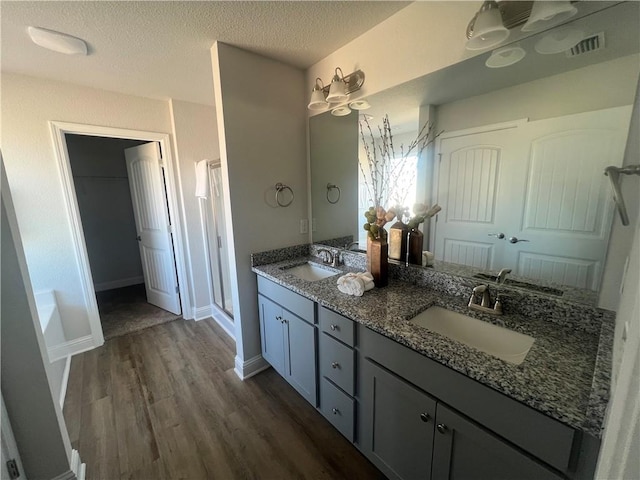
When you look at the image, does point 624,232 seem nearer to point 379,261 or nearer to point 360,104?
point 379,261

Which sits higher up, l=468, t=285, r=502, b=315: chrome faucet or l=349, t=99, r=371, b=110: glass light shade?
l=349, t=99, r=371, b=110: glass light shade

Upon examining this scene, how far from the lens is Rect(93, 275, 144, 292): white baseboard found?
4090 millimetres

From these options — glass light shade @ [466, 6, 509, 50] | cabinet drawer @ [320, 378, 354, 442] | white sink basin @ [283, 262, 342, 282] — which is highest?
glass light shade @ [466, 6, 509, 50]

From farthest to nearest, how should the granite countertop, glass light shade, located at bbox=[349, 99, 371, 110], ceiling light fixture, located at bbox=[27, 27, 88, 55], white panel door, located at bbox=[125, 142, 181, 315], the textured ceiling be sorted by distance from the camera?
white panel door, located at bbox=[125, 142, 181, 315] < glass light shade, located at bbox=[349, 99, 371, 110] < ceiling light fixture, located at bbox=[27, 27, 88, 55] < the textured ceiling < the granite countertop

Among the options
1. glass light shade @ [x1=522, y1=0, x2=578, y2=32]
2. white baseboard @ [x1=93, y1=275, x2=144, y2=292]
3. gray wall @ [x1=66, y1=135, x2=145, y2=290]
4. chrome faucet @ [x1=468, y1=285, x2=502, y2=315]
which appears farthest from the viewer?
white baseboard @ [x1=93, y1=275, x2=144, y2=292]

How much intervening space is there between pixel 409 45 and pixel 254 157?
119 cm

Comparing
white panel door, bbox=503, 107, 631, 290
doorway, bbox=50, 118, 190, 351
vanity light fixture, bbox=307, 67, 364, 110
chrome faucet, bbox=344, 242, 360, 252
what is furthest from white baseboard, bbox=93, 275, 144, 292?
white panel door, bbox=503, 107, 631, 290

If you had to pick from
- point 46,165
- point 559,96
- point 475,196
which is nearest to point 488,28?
point 559,96

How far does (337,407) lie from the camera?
4.98ft

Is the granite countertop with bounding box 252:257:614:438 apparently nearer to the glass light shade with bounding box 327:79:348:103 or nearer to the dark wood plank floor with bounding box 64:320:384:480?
the dark wood plank floor with bounding box 64:320:384:480

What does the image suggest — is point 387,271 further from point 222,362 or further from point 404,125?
point 222,362

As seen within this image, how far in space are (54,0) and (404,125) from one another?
6.24ft

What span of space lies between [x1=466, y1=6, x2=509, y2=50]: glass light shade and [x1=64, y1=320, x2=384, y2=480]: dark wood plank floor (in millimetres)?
2130

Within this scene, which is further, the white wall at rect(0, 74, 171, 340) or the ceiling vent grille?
the white wall at rect(0, 74, 171, 340)
